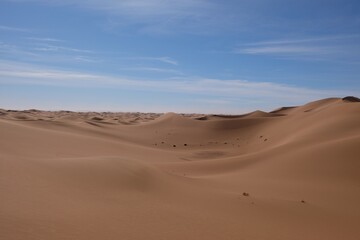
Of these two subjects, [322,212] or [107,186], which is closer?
[107,186]

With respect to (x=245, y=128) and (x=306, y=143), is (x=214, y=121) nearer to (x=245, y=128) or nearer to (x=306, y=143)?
(x=245, y=128)

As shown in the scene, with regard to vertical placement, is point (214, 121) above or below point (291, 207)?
above

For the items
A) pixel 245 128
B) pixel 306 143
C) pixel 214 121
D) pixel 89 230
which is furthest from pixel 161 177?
pixel 214 121

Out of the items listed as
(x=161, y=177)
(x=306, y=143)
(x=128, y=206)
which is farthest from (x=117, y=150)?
(x=128, y=206)

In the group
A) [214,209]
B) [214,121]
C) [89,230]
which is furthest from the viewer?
[214,121]

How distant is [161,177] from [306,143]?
8.58m

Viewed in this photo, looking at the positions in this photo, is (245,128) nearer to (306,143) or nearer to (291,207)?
(306,143)

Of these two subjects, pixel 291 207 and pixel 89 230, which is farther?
pixel 291 207

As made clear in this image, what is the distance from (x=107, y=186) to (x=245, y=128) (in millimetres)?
24483

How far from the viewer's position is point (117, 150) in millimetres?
19781

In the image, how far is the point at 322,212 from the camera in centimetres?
816

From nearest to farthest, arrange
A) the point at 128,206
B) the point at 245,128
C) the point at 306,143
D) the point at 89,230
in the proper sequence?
the point at 89,230, the point at 128,206, the point at 306,143, the point at 245,128

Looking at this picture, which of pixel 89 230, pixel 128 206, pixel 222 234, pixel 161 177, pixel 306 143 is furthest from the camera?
pixel 306 143

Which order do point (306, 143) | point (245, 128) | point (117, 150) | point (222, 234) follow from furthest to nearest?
point (245, 128)
point (117, 150)
point (306, 143)
point (222, 234)
